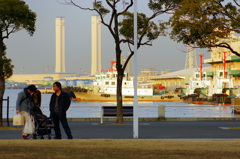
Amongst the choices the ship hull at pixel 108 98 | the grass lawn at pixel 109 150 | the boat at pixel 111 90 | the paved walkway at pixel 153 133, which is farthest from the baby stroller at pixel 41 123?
the ship hull at pixel 108 98

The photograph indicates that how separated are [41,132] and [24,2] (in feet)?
42.7

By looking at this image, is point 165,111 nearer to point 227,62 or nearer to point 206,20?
point 206,20

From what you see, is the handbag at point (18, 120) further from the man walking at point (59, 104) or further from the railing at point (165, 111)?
the railing at point (165, 111)

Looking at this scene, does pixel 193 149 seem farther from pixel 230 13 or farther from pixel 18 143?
pixel 230 13

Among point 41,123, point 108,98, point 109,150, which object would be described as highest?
point 108,98

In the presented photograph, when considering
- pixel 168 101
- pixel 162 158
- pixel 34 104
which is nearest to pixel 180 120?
pixel 34 104

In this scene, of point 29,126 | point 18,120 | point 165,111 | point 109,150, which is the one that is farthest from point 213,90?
point 109,150

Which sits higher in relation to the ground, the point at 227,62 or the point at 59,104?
the point at 227,62

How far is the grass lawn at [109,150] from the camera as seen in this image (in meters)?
11.9

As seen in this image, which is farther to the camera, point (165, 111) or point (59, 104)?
point (165, 111)

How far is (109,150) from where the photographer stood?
1306 cm

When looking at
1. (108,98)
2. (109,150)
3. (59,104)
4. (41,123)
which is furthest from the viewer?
(108,98)

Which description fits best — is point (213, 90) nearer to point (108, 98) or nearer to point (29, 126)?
point (108, 98)

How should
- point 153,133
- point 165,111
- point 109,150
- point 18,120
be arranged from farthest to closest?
point 165,111, point 153,133, point 18,120, point 109,150
